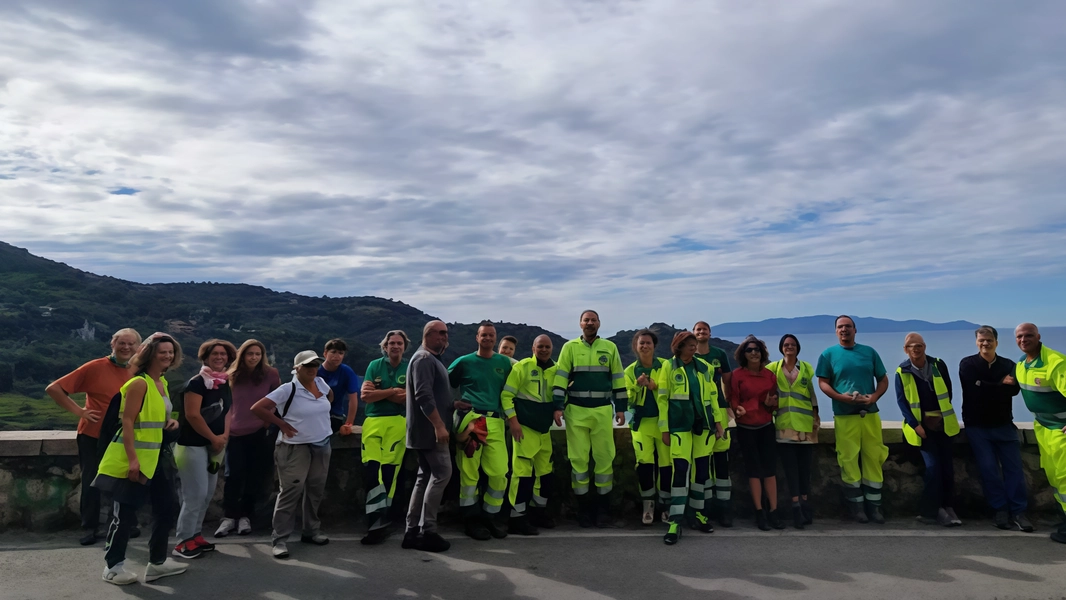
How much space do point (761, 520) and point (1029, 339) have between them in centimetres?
283

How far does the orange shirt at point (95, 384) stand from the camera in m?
5.51

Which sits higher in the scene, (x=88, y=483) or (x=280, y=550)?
(x=88, y=483)

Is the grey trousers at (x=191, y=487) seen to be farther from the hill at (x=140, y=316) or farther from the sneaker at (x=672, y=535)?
the hill at (x=140, y=316)

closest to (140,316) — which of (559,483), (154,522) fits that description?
(154,522)

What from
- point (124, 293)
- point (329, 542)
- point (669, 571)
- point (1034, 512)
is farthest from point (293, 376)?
point (124, 293)

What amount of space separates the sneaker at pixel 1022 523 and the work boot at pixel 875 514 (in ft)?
3.38

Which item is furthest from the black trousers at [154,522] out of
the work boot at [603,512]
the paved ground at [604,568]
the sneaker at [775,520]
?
the sneaker at [775,520]

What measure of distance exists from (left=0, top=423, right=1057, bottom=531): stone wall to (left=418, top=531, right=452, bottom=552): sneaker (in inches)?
25.4

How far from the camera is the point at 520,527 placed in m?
5.88

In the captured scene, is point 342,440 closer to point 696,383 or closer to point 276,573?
point 276,573

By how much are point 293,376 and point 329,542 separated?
4.73 ft

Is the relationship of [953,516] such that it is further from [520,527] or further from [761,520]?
[520,527]

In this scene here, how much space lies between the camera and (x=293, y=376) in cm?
572

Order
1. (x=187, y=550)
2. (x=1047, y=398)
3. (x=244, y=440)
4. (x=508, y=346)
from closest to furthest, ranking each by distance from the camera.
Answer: (x=187, y=550), (x=1047, y=398), (x=244, y=440), (x=508, y=346)
